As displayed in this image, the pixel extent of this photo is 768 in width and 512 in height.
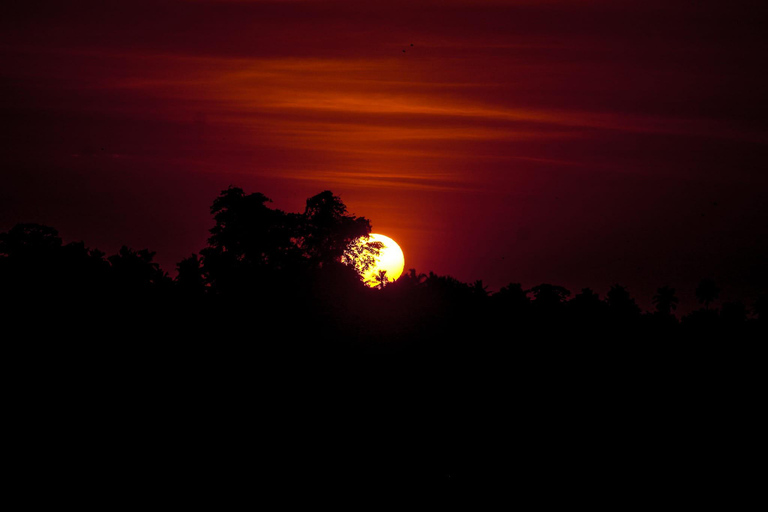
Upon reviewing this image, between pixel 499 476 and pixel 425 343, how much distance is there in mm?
7385

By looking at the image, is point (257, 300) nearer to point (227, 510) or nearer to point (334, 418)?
point (334, 418)

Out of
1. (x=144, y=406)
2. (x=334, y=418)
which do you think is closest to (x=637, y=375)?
(x=334, y=418)

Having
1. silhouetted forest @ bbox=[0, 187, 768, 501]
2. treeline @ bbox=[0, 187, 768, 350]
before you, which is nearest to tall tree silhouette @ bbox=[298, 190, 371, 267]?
treeline @ bbox=[0, 187, 768, 350]

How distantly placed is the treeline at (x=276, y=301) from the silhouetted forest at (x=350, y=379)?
0.12m

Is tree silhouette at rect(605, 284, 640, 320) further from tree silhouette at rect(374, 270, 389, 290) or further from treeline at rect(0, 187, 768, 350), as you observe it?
tree silhouette at rect(374, 270, 389, 290)

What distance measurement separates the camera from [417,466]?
142 ft

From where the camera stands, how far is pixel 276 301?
44781mm

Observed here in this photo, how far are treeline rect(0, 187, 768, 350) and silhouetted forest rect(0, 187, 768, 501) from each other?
12cm

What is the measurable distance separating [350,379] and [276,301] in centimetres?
532

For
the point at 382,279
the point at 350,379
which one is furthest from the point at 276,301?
the point at 382,279

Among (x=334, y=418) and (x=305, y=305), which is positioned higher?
(x=305, y=305)

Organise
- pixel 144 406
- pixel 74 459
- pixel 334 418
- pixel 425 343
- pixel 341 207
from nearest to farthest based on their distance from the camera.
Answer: pixel 74 459 → pixel 144 406 → pixel 334 418 → pixel 425 343 → pixel 341 207

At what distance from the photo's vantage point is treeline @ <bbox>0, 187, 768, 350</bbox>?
41469 mm

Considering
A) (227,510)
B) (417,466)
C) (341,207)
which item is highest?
(341,207)
